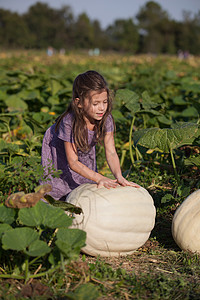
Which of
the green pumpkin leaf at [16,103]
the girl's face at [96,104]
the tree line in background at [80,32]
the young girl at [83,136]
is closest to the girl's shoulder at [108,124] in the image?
the young girl at [83,136]

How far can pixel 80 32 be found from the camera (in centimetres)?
5744

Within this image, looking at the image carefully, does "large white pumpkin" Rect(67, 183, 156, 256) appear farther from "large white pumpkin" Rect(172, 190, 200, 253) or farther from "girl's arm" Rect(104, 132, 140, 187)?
"girl's arm" Rect(104, 132, 140, 187)

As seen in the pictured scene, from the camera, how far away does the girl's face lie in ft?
8.69

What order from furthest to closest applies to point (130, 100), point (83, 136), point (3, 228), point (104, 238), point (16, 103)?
point (16, 103)
point (130, 100)
point (83, 136)
point (104, 238)
point (3, 228)

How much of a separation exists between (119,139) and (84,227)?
7.02 feet

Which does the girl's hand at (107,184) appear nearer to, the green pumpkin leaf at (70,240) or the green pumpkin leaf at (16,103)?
the green pumpkin leaf at (70,240)

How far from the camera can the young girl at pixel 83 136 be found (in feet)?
8.66

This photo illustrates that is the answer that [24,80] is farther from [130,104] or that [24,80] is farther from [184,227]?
[184,227]

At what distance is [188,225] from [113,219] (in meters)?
0.51

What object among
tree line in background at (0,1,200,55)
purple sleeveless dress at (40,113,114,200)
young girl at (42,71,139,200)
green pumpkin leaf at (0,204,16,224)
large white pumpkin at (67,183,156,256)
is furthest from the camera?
tree line in background at (0,1,200,55)

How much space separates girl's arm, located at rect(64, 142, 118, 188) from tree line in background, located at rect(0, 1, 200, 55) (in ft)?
151

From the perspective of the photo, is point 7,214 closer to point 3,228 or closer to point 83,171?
point 3,228

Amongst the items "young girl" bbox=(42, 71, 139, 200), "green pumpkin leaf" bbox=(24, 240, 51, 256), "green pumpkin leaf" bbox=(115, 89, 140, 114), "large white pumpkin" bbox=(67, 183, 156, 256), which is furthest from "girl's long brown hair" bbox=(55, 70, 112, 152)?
"green pumpkin leaf" bbox=(24, 240, 51, 256)

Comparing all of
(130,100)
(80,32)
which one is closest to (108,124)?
(130,100)
